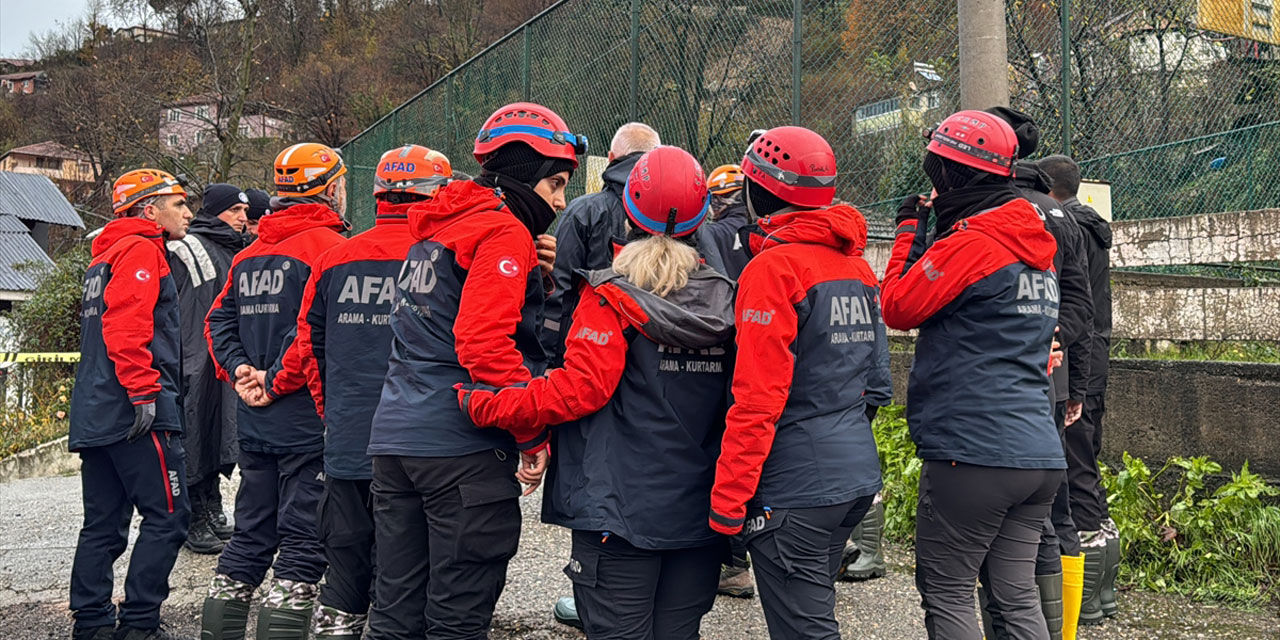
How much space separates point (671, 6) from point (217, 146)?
27.6 metres

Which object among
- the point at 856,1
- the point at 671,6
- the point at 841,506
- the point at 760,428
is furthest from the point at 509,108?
the point at 671,6

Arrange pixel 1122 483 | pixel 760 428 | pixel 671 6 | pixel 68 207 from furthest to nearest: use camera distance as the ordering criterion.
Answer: pixel 68 207 → pixel 671 6 → pixel 1122 483 → pixel 760 428

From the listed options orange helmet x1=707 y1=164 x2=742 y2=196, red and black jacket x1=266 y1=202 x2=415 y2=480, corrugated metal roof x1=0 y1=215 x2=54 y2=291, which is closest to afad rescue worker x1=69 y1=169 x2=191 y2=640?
red and black jacket x1=266 y1=202 x2=415 y2=480

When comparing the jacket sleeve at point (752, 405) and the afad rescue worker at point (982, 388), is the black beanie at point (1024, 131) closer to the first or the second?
the afad rescue worker at point (982, 388)

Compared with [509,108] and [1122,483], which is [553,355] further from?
[1122,483]

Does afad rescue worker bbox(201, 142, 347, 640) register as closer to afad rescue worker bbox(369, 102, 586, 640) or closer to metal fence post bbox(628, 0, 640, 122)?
afad rescue worker bbox(369, 102, 586, 640)

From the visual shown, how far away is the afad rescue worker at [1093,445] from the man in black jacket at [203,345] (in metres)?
4.64

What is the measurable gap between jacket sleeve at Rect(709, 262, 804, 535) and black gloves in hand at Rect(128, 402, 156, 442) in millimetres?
2819

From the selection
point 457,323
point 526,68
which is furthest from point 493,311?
point 526,68

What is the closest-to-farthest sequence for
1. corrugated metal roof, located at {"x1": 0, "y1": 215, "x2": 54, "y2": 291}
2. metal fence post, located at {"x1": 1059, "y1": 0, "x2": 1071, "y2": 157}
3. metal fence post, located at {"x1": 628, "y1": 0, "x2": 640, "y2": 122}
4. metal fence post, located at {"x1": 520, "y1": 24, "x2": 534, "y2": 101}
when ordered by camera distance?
metal fence post, located at {"x1": 1059, "y1": 0, "x2": 1071, "y2": 157} → metal fence post, located at {"x1": 628, "y1": 0, "x2": 640, "y2": 122} → metal fence post, located at {"x1": 520, "y1": 24, "x2": 534, "y2": 101} → corrugated metal roof, located at {"x1": 0, "y1": 215, "x2": 54, "y2": 291}

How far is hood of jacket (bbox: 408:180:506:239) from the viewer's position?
3.47m

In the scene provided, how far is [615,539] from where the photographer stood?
10.5 feet

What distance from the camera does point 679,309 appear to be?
3166 millimetres

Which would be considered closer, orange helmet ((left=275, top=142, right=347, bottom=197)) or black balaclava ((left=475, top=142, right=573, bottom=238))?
black balaclava ((left=475, top=142, right=573, bottom=238))
